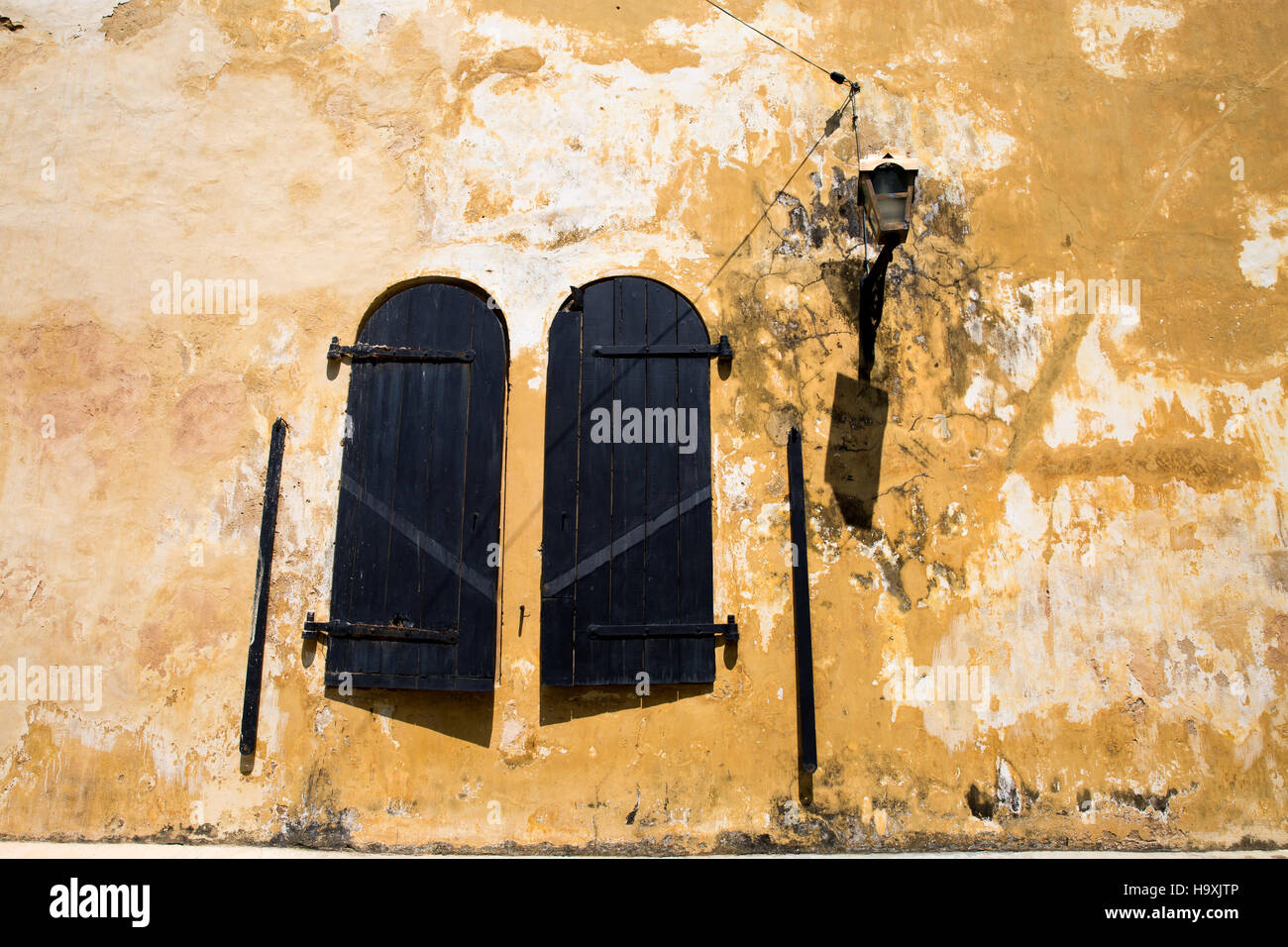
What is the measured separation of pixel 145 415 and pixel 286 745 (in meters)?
1.91

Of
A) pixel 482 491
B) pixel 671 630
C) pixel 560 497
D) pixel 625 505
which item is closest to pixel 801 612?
pixel 671 630

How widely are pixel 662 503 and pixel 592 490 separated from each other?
0.35 m

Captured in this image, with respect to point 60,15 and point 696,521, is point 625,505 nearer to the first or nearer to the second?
point 696,521

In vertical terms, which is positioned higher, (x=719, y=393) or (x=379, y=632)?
(x=719, y=393)

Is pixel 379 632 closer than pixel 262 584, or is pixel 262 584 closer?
pixel 379 632

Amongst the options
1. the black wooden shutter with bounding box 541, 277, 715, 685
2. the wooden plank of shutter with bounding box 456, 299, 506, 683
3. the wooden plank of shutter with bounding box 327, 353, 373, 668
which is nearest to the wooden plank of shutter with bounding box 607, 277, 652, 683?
the black wooden shutter with bounding box 541, 277, 715, 685

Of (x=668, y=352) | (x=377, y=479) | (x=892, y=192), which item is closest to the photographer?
(x=892, y=192)

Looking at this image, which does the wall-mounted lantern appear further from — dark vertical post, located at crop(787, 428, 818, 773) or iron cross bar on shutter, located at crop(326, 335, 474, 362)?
iron cross bar on shutter, located at crop(326, 335, 474, 362)

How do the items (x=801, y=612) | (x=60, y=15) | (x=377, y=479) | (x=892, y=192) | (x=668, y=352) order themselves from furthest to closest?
1. (x=60, y=15)
2. (x=668, y=352)
3. (x=377, y=479)
4. (x=801, y=612)
5. (x=892, y=192)

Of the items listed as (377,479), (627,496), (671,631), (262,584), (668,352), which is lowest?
(671,631)

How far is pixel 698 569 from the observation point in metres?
4.52

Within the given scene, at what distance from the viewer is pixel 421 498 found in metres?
4.58
